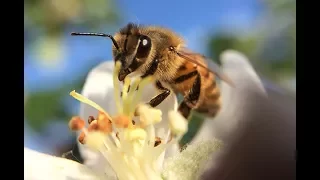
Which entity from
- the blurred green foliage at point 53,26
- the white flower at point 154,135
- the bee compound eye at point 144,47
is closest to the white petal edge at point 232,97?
the white flower at point 154,135

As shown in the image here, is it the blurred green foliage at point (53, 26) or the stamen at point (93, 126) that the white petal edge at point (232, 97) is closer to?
the stamen at point (93, 126)

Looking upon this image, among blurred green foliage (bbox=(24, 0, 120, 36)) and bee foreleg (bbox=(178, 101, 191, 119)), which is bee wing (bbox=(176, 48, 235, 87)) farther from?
blurred green foliage (bbox=(24, 0, 120, 36))

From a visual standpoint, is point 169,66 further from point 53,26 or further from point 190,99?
point 53,26

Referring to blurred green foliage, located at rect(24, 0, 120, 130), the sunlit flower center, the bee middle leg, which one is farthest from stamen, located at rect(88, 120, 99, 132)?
blurred green foliage, located at rect(24, 0, 120, 130)

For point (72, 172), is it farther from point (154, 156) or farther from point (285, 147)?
point (285, 147)

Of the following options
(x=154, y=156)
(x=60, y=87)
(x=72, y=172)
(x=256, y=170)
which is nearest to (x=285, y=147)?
(x=256, y=170)

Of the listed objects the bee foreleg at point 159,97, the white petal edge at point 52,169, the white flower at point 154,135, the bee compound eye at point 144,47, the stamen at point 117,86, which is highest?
the bee compound eye at point 144,47

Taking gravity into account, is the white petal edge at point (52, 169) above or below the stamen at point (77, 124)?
below
